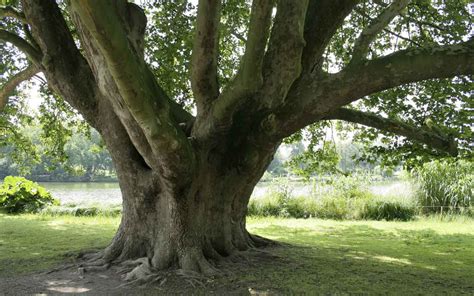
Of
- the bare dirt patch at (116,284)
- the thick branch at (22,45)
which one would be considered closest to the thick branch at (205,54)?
the bare dirt patch at (116,284)

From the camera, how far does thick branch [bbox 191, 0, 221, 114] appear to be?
177 inches

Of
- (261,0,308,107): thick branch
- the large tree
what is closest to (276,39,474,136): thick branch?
the large tree

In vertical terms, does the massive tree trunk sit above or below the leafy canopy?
below

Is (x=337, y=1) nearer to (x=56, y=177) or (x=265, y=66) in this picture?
(x=265, y=66)

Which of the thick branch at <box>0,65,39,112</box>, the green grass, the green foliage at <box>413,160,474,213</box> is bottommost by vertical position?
the green grass

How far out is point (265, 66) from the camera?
5367 millimetres

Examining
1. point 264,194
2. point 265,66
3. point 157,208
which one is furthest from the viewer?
point 264,194

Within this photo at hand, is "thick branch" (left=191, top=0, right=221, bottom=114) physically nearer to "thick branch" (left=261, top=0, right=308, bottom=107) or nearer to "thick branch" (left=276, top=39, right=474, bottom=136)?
"thick branch" (left=261, top=0, right=308, bottom=107)

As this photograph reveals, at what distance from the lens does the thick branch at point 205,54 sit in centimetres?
450

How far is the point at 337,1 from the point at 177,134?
9.84 ft

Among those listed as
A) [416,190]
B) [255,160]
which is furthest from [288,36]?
Answer: [416,190]

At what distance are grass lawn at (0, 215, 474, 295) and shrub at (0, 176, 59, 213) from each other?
3717mm

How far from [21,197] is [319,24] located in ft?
45.2

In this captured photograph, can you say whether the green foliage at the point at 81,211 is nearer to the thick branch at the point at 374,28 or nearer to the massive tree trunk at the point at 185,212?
the massive tree trunk at the point at 185,212
